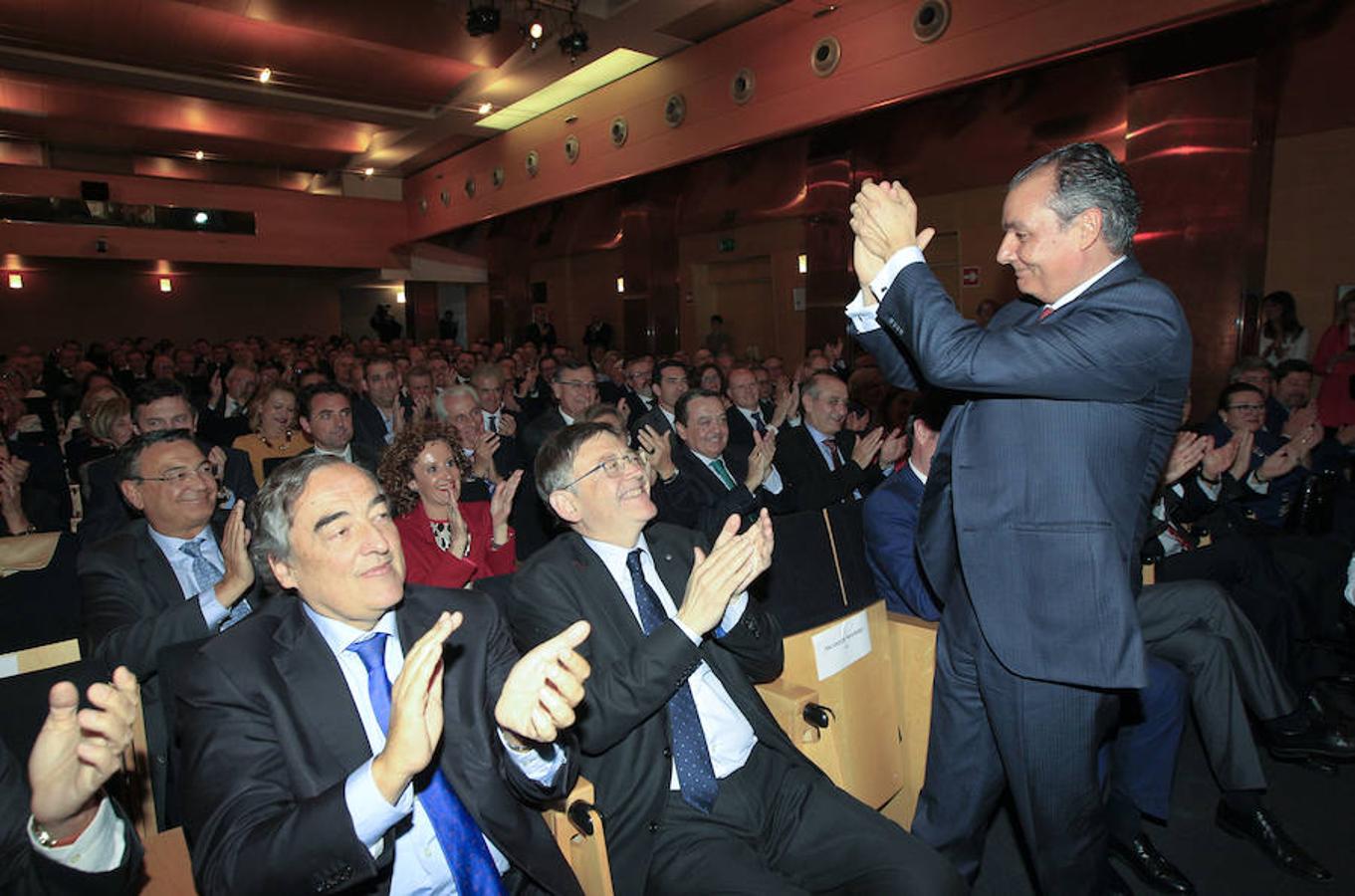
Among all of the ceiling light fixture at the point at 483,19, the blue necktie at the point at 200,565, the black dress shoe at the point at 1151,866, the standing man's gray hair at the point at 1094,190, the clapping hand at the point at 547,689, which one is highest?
the ceiling light fixture at the point at 483,19

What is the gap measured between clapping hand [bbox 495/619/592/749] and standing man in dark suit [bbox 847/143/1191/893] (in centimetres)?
A: 87

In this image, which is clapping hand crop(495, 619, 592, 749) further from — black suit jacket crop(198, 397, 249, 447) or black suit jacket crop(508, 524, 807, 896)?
black suit jacket crop(198, 397, 249, 447)

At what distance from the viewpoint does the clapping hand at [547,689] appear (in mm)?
1219

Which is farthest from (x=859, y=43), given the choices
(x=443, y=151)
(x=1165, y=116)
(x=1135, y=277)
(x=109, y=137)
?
(x=109, y=137)

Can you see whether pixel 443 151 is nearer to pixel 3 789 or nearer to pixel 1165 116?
pixel 1165 116

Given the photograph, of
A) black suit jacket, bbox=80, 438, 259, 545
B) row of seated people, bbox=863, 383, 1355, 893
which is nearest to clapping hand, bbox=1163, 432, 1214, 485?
row of seated people, bbox=863, 383, 1355, 893

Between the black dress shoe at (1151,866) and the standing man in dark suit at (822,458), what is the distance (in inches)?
80.6

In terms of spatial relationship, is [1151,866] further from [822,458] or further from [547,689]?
[822,458]

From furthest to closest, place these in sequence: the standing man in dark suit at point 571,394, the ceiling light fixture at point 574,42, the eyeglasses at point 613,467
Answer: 1. the ceiling light fixture at point 574,42
2. the standing man in dark suit at point 571,394
3. the eyeglasses at point 613,467

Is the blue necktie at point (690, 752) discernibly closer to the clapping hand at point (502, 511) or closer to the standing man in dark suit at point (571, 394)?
the clapping hand at point (502, 511)

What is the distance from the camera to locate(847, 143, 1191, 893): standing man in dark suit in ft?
4.79

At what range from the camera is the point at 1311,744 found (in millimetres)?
2727

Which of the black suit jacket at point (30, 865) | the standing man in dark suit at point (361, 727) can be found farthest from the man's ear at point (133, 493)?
the black suit jacket at point (30, 865)

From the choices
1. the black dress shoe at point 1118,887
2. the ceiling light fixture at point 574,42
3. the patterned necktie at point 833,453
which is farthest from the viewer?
the ceiling light fixture at point 574,42
